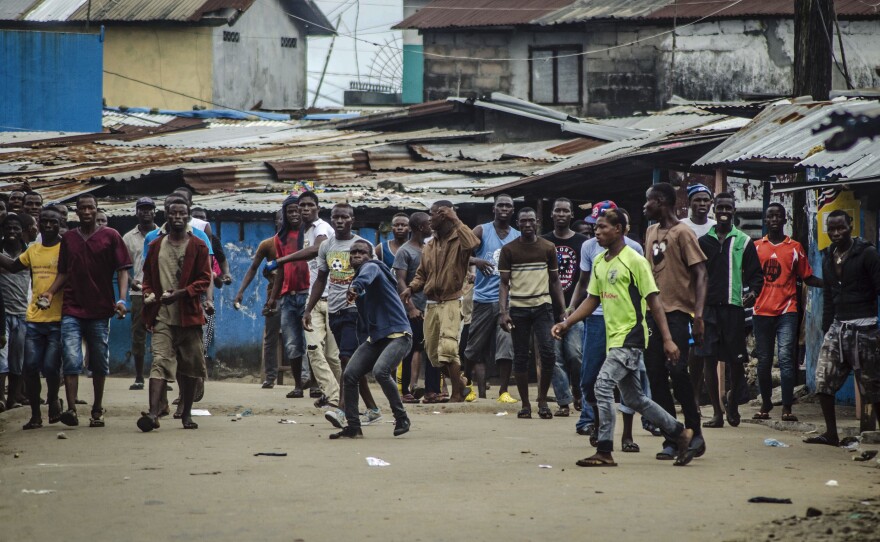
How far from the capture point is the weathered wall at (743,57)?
2989 centimetres

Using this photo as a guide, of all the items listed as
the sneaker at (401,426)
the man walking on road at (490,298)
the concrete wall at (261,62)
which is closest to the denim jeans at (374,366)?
the sneaker at (401,426)

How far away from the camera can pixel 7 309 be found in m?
10.9

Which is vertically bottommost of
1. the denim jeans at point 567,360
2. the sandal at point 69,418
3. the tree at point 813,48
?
the sandal at point 69,418

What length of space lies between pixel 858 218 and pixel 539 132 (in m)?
10.8

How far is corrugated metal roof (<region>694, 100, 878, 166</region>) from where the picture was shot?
36.9 feet

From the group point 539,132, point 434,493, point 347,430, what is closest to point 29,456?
point 347,430

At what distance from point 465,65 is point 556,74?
2554 millimetres

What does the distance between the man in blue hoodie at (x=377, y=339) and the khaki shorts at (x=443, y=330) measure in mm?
2267

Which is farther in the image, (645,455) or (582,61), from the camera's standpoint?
(582,61)

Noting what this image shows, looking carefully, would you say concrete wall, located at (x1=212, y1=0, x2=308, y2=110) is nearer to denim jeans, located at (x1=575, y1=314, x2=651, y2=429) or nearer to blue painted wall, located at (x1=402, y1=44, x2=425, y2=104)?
blue painted wall, located at (x1=402, y1=44, x2=425, y2=104)

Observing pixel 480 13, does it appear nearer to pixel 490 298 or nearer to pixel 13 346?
pixel 490 298

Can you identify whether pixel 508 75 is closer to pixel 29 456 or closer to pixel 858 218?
pixel 858 218

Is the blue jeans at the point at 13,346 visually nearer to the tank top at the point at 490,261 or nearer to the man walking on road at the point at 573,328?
the tank top at the point at 490,261

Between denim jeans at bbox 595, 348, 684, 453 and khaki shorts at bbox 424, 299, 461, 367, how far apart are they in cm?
413
